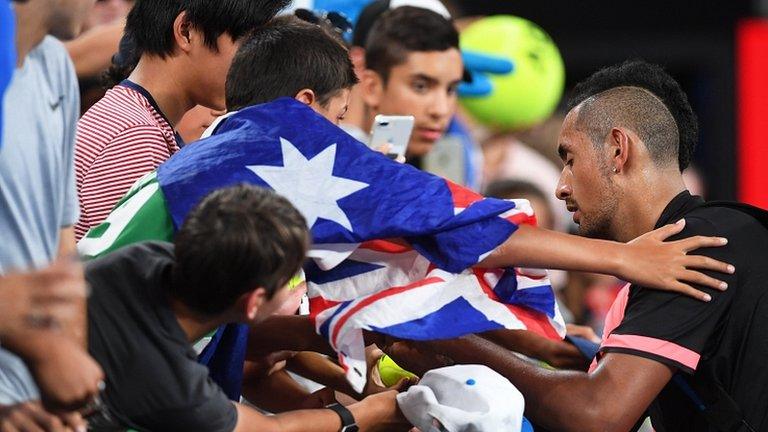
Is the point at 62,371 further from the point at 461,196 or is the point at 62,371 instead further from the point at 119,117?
the point at 119,117

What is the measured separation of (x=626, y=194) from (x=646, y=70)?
398 mm

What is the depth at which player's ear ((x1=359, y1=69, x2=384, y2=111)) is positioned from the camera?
5.15 meters

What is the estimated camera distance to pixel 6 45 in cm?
208

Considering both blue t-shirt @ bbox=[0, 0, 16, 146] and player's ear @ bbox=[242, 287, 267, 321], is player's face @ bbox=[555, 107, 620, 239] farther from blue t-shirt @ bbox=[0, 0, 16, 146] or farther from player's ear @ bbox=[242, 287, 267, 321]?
blue t-shirt @ bbox=[0, 0, 16, 146]

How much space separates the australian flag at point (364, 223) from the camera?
9.18 feet

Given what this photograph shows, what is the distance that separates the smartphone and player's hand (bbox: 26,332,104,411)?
202cm

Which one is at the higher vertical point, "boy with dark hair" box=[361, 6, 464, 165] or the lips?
the lips

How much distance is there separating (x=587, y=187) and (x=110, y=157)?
3.73 feet

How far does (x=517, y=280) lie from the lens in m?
2.96

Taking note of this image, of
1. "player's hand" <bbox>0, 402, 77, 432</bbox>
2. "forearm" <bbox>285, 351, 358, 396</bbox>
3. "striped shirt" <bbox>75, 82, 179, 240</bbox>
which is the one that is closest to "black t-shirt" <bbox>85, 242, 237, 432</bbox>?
"player's hand" <bbox>0, 402, 77, 432</bbox>

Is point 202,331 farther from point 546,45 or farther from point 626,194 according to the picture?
point 546,45

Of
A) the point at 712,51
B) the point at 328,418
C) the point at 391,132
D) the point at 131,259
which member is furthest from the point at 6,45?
the point at 712,51

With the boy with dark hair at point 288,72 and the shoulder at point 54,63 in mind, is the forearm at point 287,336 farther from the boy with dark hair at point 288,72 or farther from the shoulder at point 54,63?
the shoulder at point 54,63

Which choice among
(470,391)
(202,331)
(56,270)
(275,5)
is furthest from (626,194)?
(56,270)
